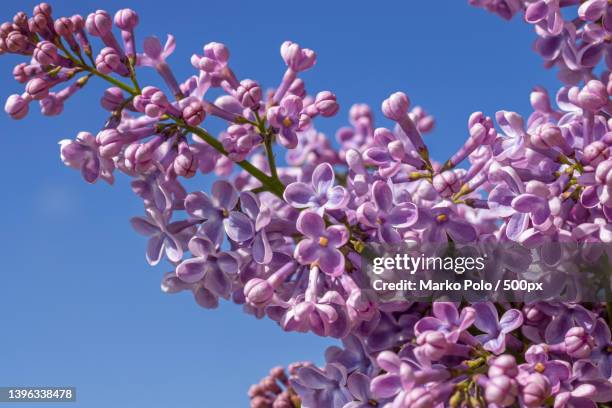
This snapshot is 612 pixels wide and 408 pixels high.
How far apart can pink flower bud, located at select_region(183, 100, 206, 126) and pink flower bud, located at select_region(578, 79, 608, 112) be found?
0.71 m

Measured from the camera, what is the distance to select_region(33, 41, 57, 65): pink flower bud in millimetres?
1748

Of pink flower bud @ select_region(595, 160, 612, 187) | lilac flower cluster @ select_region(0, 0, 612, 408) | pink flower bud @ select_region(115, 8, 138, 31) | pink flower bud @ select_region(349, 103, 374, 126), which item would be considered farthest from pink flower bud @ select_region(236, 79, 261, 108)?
pink flower bud @ select_region(349, 103, 374, 126)

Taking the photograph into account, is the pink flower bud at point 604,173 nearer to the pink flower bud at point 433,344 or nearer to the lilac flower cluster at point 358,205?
the lilac flower cluster at point 358,205

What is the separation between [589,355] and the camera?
1599 mm

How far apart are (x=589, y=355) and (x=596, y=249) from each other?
0.19 metres

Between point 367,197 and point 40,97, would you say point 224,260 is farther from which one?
point 40,97

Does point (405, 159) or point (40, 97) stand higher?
point (40, 97)

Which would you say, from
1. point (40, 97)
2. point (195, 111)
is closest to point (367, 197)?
point (195, 111)

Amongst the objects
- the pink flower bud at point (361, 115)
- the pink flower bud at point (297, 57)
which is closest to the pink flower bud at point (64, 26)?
the pink flower bud at point (297, 57)

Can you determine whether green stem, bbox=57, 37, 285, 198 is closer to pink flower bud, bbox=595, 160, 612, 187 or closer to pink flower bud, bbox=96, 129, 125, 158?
pink flower bud, bbox=96, 129, 125, 158

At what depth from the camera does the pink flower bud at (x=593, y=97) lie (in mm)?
1632
